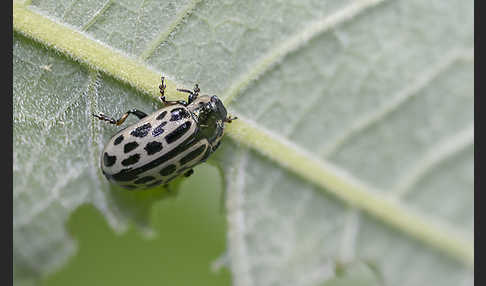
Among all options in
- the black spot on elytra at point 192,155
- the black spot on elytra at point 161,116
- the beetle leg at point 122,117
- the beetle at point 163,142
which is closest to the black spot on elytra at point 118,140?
the beetle at point 163,142

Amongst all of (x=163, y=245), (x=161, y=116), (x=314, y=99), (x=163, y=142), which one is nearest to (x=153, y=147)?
(x=163, y=142)

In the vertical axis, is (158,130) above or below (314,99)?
below

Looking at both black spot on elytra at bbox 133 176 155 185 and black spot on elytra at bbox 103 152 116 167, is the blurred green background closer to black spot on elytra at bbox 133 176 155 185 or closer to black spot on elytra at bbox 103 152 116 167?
black spot on elytra at bbox 133 176 155 185

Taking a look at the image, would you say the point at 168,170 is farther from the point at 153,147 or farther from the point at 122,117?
the point at 122,117

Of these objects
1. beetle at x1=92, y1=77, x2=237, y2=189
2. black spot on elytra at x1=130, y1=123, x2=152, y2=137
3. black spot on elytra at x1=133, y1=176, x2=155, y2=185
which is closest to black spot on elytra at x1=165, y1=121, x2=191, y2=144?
beetle at x1=92, y1=77, x2=237, y2=189

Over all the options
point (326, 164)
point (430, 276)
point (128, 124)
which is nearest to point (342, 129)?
point (326, 164)

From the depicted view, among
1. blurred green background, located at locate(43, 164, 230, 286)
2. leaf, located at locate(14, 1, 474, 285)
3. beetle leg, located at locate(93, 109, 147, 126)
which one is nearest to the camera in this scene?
leaf, located at locate(14, 1, 474, 285)

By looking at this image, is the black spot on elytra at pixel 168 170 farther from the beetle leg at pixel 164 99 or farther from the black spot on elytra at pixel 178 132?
the beetle leg at pixel 164 99
